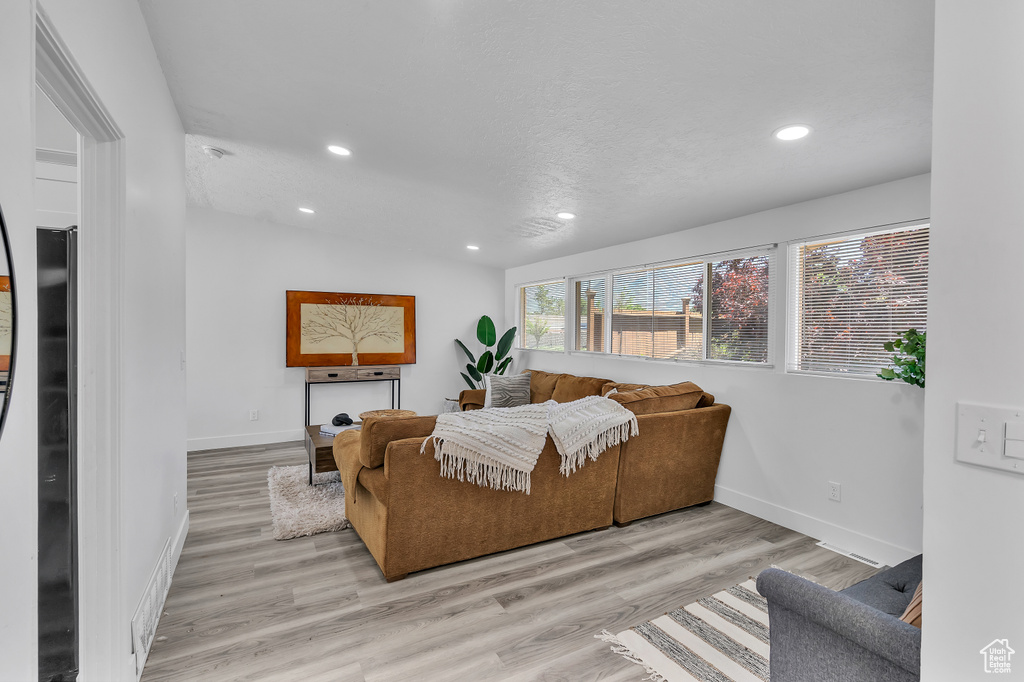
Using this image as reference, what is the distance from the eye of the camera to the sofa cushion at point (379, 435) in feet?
8.08

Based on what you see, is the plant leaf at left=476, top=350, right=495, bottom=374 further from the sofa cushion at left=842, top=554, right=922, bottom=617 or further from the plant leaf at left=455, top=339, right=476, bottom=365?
the sofa cushion at left=842, top=554, right=922, bottom=617

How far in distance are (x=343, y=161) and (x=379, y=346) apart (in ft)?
9.88

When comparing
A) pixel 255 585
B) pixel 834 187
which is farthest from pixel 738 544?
pixel 255 585

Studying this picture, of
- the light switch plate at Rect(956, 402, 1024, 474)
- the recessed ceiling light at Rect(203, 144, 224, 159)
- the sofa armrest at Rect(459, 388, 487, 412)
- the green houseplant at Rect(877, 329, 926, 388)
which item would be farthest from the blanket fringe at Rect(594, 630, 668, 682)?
the recessed ceiling light at Rect(203, 144, 224, 159)

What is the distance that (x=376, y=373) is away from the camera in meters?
5.76

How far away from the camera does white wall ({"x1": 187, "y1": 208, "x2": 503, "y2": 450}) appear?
5.11 metres

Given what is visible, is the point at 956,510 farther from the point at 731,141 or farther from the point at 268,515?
the point at 268,515

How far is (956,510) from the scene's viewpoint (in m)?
0.90

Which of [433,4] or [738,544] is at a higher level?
[433,4]

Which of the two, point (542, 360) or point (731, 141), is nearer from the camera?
point (731, 141)

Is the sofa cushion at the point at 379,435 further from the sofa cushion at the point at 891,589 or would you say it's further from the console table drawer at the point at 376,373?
the console table drawer at the point at 376,373

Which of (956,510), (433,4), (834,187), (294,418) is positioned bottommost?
(294,418)

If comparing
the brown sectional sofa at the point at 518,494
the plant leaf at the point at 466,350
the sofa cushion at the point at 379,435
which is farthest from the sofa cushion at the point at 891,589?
the plant leaf at the point at 466,350

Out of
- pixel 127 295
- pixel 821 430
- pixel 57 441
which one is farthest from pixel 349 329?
pixel 821 430
